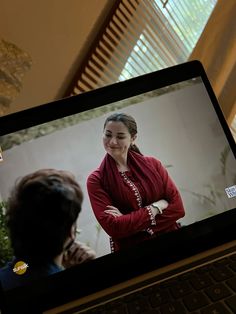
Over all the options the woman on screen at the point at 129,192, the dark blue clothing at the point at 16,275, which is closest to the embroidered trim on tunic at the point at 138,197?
the woman on screen at the point at 129,192

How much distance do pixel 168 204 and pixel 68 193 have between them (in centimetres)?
14

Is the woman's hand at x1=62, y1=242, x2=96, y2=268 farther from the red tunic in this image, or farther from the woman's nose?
the woman's nose

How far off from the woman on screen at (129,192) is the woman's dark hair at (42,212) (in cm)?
3

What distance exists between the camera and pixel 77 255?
0.55 meters

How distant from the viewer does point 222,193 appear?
583mm

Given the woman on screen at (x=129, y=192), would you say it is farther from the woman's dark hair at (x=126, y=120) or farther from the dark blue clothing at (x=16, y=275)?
the dark blue clothing at (x=16, y=275)

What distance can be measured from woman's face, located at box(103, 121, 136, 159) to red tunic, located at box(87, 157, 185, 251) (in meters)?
0.03

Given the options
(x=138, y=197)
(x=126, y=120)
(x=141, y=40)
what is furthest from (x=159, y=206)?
(x=141, y=40)

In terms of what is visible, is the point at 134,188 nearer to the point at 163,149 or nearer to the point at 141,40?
the point at 163,149

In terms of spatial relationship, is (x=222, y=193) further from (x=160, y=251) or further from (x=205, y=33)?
(x=205, y=33)

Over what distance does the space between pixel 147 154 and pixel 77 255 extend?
0.57 feet

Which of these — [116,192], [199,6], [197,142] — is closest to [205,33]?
[199,6]

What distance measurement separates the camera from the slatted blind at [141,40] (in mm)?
760

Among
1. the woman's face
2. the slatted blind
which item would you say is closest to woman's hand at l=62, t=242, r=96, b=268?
the woman's face
